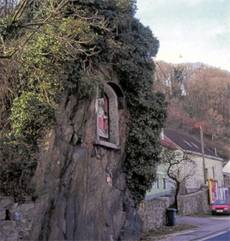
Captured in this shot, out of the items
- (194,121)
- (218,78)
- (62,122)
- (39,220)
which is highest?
(218,78)

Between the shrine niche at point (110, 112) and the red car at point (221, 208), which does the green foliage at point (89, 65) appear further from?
the red car at point (221, 208)

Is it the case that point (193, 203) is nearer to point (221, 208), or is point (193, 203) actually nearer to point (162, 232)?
point (221, 208)

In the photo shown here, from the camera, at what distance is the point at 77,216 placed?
58.7 ft

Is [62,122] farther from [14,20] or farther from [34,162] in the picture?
[14,20]

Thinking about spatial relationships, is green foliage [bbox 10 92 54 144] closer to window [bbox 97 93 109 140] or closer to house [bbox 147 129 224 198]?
window [bbox 97 93 109 140]

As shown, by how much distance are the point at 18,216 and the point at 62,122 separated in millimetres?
4648

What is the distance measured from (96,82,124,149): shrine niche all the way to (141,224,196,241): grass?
469cm

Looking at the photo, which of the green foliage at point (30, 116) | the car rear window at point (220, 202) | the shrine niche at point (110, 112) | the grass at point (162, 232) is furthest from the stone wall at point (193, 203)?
the green foliage at point (30, 116)

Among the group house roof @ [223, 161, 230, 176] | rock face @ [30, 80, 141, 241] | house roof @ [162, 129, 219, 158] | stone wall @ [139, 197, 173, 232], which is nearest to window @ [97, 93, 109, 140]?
rock face @ [30, 80, 141, 241]

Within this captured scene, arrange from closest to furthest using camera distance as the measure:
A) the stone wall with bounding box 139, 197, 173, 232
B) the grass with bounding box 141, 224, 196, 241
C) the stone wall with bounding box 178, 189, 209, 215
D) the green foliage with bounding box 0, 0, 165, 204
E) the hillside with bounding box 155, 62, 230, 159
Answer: the green foliage with bounding box 0, 0, 165, 204
the grass with bounding box 141, 224, 196, 241
the stone wall with bounding box 139, 197, 173, 232
the stone wall with bounding box 178, 189, 209, 215
the hillside with bounding box 155, 62, 230, 159

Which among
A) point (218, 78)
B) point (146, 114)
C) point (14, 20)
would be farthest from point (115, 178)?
point (218, 78)

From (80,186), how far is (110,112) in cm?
501

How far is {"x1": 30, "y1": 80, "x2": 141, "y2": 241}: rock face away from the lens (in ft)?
53.9

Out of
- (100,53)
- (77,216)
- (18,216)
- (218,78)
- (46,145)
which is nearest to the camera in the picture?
(18,216)
